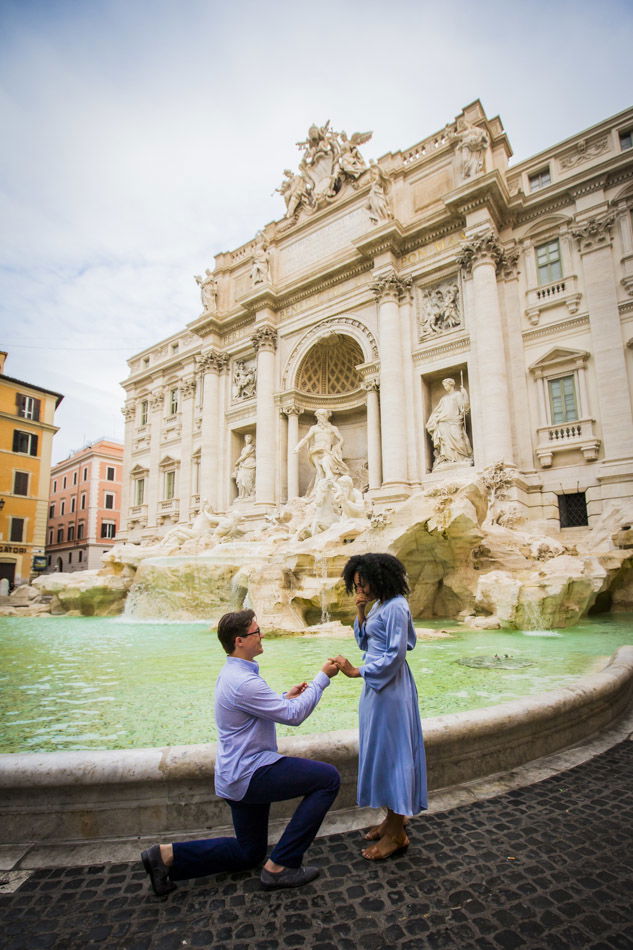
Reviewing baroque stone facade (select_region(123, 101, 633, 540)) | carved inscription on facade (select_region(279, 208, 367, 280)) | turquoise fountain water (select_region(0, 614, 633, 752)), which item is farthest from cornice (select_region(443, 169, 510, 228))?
turquoise fountain water (select_region(0, 614, 633, 752))

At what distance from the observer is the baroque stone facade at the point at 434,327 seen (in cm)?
1447

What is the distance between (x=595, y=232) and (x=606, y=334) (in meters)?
3.34

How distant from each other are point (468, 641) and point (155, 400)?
2490cm

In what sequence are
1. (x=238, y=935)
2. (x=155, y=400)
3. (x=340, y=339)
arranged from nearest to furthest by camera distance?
(x=238, y=935), (x=340, y=339), (x=155, y=400)

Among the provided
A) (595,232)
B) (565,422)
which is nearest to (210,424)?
(565,422)

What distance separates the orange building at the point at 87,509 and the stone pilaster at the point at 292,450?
24.3 m

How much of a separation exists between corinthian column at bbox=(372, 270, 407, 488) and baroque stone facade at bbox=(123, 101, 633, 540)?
5cm

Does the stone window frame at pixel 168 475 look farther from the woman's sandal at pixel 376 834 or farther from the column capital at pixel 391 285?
the woman's sandal at pixel 376 834

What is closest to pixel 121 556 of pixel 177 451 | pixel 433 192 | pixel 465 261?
pixel 177 451

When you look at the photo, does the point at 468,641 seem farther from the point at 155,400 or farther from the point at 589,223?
the point at 155,400

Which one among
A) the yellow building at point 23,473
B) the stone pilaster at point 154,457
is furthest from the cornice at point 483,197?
the yellow building at point 23,473

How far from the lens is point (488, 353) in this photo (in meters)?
15.2

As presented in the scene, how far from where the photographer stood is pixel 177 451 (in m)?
26.2

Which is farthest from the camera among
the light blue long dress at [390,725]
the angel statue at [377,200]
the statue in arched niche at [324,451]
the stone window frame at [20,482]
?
the stone window frame at [20,482]
